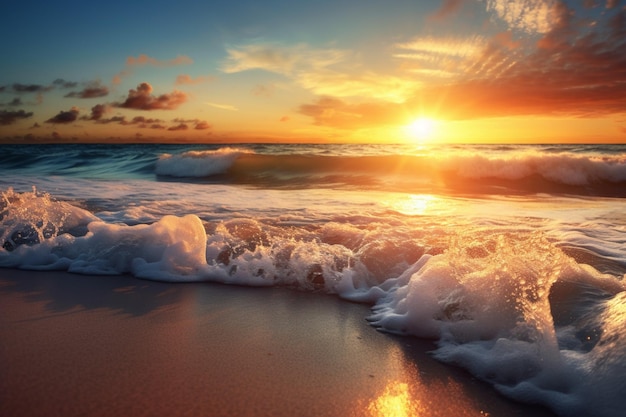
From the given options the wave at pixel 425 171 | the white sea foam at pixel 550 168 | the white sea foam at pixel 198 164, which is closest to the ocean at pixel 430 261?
the wave at pixel 425 171

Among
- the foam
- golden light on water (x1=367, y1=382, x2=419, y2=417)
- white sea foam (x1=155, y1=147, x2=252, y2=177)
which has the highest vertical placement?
white sea foam (x1=155, y1=147, x2=252, y2=177)

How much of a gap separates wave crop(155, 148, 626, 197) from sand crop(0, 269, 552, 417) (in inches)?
367

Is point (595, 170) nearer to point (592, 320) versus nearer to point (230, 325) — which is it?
→ point (592, 320)

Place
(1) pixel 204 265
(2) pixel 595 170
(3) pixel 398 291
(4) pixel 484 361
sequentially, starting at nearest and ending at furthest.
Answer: (4) pixel 484 361, (3) pixel 398 291, (1) pixel 204 265, (2) pixel 595 170

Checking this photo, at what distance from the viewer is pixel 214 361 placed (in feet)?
7.34

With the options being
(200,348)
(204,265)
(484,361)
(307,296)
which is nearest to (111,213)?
(204,265)

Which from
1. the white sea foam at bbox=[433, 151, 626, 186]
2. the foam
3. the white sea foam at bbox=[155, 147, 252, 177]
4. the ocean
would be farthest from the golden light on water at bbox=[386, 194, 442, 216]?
the white sea foam at bbox=[155, 147, 252, 177]

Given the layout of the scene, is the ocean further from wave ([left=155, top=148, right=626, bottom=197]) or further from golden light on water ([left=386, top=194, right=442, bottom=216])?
wave ([left=155, top=148, right=626, bottom=197])

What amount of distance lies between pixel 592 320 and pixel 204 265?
2.72 metres

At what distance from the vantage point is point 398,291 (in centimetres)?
315

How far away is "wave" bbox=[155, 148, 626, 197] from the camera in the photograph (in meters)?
12.4

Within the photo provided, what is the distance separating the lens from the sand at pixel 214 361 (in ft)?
6.08

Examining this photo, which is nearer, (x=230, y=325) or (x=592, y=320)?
(x=592, y=320)

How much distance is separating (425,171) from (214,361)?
44.1 ft
